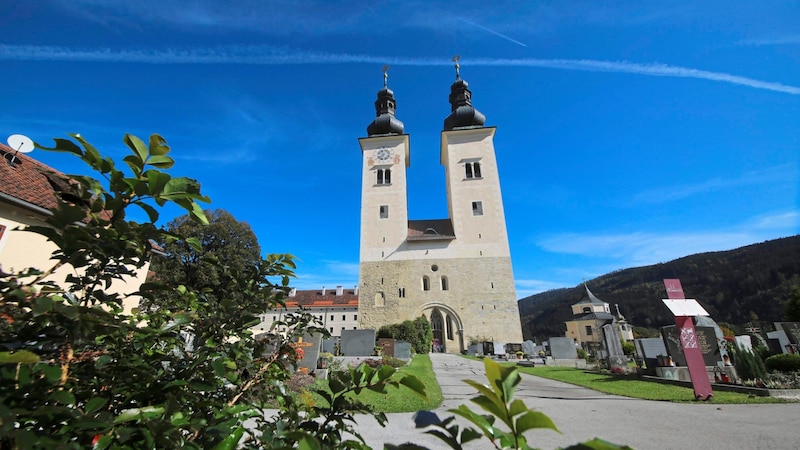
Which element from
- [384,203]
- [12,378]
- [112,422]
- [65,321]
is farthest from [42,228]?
[384,203]

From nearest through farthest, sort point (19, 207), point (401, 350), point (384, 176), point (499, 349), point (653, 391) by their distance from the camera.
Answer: point (653, 391)
point (19, 207)
point (401, 350)
point (499, 349)
point (384, 176)

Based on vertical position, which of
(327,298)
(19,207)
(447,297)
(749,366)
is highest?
(327,298)

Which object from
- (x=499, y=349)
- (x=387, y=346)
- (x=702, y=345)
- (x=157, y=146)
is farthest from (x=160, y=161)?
(x=499, y=349)

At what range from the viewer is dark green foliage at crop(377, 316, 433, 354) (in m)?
25.2

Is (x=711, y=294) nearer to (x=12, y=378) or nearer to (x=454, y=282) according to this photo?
(x=454, y=282)

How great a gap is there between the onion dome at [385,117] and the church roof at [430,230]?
33.4 feet

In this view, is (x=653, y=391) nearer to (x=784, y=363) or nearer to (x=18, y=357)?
(x=784, y=363)

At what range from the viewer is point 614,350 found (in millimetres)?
12383

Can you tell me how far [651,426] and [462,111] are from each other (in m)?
35.5

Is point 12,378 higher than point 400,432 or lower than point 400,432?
higher

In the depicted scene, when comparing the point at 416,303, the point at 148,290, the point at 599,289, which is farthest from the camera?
the point at 599,289

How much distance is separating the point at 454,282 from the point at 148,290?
97.0ft

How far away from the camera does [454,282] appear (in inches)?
1180

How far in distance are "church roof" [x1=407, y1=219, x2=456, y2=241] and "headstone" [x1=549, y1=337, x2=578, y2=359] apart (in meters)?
15.4
